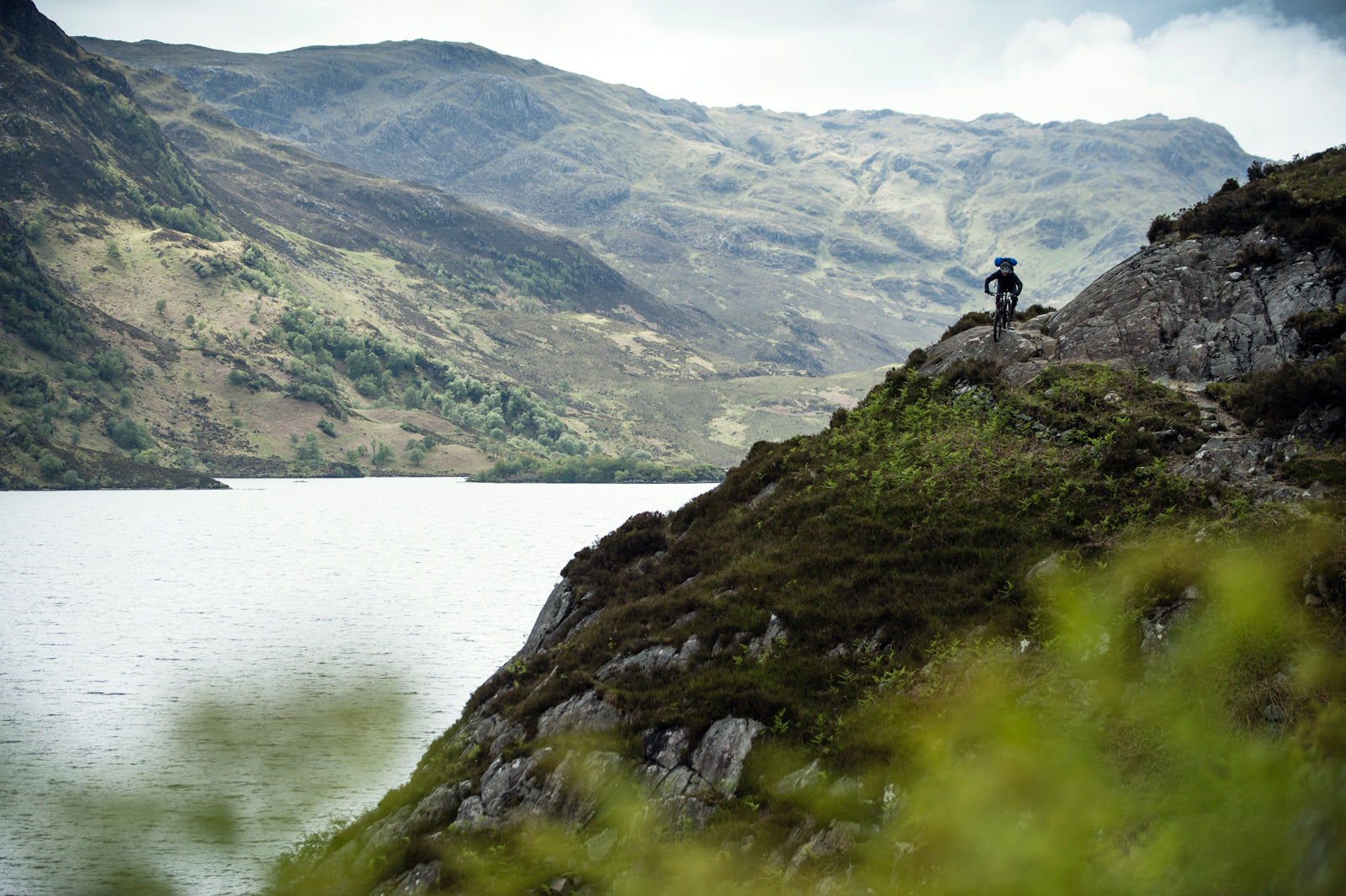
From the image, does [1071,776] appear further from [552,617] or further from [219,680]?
[219,680]

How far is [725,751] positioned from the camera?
1616 centimetres

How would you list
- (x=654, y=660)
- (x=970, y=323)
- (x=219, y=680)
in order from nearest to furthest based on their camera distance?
(x=654, y=660), (x=970, y=323), (x=219, y=680)

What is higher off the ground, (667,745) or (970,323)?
(970,323)

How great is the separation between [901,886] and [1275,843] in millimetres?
6403

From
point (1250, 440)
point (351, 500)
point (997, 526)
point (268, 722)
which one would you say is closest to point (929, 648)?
point (997, 526)

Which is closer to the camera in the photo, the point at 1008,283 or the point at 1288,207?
the point at 1288,207

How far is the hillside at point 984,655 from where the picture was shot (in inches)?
391

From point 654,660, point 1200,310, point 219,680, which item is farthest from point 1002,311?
point 219,680

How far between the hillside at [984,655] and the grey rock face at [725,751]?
0.16 feet

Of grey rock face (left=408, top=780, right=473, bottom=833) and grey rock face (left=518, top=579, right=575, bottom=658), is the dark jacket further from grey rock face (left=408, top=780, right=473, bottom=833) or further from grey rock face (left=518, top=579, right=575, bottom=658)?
grey rock face (left=408, top=780, right=473, bottom=833)

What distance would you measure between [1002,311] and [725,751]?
18.4 metres

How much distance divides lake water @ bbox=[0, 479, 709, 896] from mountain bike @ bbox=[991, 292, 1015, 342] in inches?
834

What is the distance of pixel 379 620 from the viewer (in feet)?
213

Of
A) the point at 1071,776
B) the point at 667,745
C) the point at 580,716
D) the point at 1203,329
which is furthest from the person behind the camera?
the point at 1203,329
